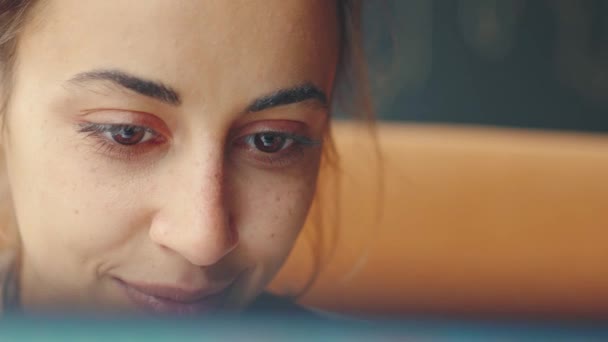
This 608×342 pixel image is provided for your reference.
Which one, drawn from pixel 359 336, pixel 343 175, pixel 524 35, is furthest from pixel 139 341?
pixel 524 35

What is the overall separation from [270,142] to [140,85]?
0.22 ft

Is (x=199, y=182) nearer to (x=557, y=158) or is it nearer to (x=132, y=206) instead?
(x=132, y=206)

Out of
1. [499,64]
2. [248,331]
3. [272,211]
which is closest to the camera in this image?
[248,331]

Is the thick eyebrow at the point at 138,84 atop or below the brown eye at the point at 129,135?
atop

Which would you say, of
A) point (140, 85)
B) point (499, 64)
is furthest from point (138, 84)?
point (499, 64)

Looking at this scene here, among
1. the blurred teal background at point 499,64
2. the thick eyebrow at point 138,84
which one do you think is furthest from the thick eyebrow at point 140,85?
the blurred teal background at point 499,64

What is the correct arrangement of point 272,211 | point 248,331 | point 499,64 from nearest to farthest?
point 248,331, point 272,211, point 499,64

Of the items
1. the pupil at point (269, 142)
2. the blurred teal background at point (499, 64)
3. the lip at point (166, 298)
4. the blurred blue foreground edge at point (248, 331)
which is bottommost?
the blurred blue foreground edge at point (248, 331)

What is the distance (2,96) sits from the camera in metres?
0.39

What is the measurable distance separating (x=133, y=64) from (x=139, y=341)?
0.12m

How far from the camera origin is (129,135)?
368mm

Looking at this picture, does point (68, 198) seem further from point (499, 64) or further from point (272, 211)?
point (499, 64)

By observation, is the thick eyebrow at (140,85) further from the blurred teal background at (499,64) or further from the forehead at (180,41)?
the blurred teal background at (499,64)

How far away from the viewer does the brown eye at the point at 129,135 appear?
366 millimetres
